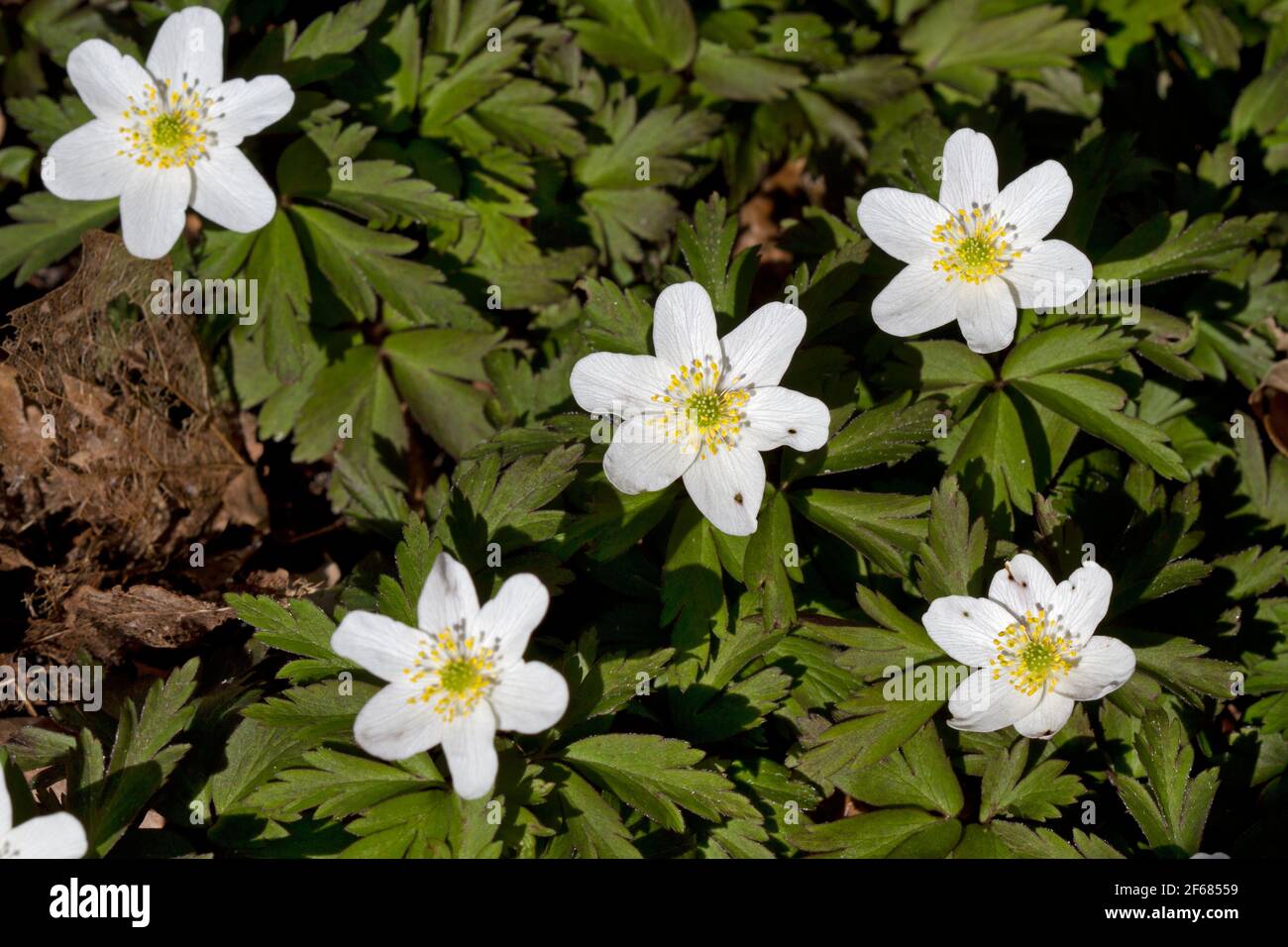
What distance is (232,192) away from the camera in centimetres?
405

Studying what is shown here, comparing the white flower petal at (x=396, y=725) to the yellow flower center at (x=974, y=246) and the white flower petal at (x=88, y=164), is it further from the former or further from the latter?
the yellow flower center at (x=974, y=246)

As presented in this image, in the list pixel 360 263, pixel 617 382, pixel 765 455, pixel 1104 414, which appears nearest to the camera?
pixel 617 382

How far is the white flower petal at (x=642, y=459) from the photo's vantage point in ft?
11.8

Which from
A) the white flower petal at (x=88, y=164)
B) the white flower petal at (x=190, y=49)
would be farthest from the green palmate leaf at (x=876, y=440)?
the white flower petal at (x=88, y=164)

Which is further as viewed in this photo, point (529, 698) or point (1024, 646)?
point (1024, 646)

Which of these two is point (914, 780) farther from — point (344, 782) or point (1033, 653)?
point (344, 782)

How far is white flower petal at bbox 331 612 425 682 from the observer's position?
3.23 metres

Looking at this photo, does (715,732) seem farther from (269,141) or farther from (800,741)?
(269,141)

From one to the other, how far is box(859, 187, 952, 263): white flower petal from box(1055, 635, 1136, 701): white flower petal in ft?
5.11

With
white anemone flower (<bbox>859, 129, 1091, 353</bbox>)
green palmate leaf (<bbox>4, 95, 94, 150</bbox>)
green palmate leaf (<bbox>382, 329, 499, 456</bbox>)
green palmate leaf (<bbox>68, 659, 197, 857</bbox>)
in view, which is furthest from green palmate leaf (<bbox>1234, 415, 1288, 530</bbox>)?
green palmate leaf (<bbox>4, 95, 94, 150</bbox>)

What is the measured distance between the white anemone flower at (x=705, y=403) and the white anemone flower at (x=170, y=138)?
1.62m

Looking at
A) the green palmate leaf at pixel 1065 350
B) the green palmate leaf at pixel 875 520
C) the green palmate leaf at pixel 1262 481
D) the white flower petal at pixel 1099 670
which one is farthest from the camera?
the green palmate leaf at pixel 1262 481

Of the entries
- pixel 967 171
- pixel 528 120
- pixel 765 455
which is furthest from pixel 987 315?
pixel 528 120

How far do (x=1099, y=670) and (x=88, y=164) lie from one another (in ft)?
13.9
